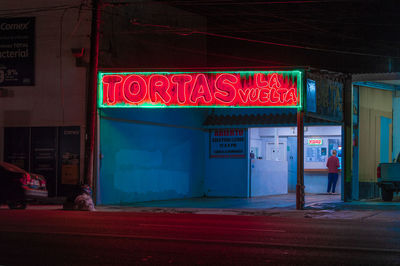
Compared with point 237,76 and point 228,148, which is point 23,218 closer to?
point 237,76

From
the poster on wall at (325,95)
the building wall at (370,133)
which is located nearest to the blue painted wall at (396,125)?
the building wall at (370,133)

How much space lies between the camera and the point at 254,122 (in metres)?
26.7

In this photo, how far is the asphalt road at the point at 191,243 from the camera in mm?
8844

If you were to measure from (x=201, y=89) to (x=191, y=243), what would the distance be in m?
11.3

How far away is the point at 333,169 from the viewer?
2773cm

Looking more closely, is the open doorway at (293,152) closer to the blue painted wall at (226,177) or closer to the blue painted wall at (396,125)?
the blue painted wall at (226,177)

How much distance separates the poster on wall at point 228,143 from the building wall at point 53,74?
25.9 ft

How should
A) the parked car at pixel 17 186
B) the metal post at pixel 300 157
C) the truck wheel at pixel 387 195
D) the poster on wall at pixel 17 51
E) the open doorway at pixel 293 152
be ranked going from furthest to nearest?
the open doorway at pixel 293 152 → the truck wheel at pixel 387 195 → the poster on wall at pixel 17 51 → the metal post at pixel 300 157 → the parked car at pixel 17 186

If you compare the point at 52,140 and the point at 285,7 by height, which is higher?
the point at 285,7

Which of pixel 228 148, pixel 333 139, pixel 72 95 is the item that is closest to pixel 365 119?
pixel 333 139

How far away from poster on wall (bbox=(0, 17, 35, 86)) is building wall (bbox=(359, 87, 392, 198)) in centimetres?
1374

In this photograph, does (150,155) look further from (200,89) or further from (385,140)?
(385,140)

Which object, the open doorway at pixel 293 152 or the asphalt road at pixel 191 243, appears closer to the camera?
the asphalt road at pixel 191 243

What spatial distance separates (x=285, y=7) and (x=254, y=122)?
22.8 feet
